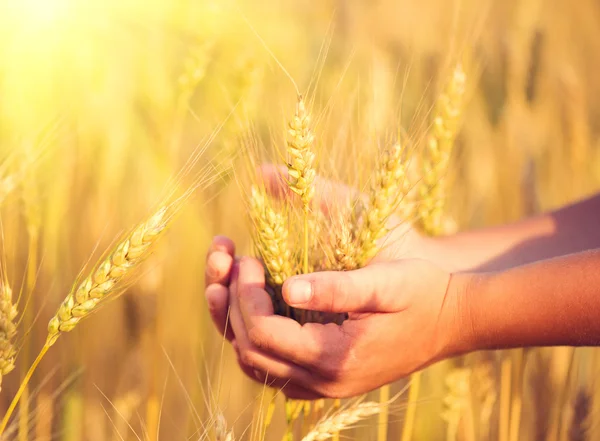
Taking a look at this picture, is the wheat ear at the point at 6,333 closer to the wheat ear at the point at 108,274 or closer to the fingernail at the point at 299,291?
the wheat ear at the point at 108,274

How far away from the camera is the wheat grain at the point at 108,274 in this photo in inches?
25.9

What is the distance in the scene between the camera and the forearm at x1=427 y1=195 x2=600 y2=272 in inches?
44.7

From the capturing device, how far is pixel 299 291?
29.1 inches

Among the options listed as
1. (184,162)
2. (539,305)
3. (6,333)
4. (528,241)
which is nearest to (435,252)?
(528,241)

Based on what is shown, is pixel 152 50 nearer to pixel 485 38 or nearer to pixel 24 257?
pixel 24 257

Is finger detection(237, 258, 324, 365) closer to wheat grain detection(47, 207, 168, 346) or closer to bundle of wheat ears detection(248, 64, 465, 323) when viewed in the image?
bundle of wheat ears detection(248, 64, 465, 323)

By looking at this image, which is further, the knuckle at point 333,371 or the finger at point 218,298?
the finger at point 218,298

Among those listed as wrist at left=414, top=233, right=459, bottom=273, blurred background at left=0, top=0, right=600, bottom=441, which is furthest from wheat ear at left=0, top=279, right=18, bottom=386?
wrist at left=414, top=233, right=459, bottom=273

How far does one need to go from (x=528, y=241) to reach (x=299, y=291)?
0.56 metres

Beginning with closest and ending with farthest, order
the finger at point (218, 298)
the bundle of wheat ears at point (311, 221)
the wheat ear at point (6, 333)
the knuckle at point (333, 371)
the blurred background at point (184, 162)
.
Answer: the wheat ear at point (6, 333) < the bundle of wheat ears at point (311, 221) < the knuckle at point (333, 371) < the finger at point (218, 298) < the blurred background at point (184, 162)

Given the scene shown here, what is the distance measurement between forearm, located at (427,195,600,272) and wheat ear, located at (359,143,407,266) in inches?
13.5

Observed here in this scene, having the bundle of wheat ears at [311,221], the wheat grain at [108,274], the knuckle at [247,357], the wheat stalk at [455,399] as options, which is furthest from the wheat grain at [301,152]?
the wheat stalk at [455,399]

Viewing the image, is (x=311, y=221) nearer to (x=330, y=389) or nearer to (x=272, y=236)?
(x=272, y=236)

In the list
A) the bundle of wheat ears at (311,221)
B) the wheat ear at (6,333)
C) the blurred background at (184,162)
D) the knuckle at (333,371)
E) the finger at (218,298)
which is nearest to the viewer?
the wheat ear at (6,333)
